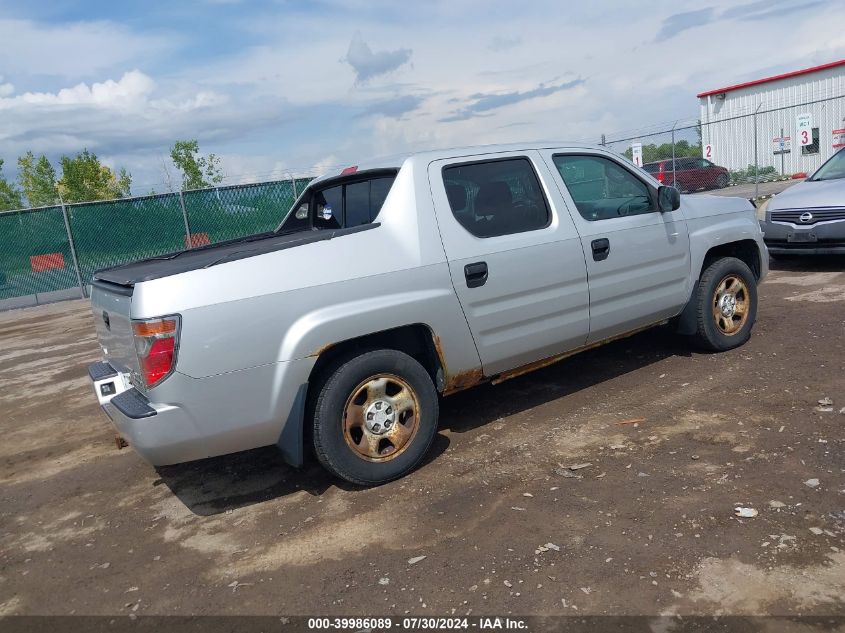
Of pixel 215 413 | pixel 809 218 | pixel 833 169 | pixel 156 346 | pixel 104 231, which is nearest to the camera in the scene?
pixel 156 346

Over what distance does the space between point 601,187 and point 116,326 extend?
3.36m

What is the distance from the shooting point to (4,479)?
4.75 metres

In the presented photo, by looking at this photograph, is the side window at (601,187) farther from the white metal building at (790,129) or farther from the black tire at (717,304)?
the white metal building at (790,129)

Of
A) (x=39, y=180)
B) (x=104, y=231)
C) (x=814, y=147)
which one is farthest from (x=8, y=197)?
(x=814, y=147)

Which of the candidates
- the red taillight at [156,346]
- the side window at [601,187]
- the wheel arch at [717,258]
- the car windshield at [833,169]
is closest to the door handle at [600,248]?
the side window at [601,187]

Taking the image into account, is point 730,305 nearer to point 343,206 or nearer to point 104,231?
point 343,206

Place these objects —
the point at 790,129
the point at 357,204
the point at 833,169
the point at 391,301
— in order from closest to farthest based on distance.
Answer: the point at 391,301 < the point at 357,204 < the point at 833,169 < the point at 790,129

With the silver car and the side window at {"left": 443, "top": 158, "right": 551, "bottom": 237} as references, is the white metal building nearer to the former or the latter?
the silver car

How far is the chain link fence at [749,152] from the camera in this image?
874 inches

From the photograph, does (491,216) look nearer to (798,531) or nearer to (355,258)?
(355,258)

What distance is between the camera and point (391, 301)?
150 inches

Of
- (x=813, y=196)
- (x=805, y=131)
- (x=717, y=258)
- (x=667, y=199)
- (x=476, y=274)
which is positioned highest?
(x=805, y=131)

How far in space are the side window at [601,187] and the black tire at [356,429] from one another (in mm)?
1723

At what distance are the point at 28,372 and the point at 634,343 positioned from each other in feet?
22.1
